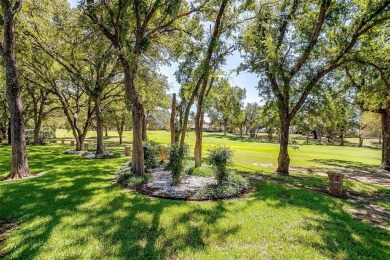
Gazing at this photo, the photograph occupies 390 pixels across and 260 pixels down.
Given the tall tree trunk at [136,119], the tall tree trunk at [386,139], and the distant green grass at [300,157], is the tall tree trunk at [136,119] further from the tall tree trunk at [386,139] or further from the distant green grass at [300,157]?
the tall tree trunk at [386,139]

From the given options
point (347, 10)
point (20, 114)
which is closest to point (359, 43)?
point (347, 10)

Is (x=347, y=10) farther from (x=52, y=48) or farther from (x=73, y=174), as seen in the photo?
(x=52, y=48)

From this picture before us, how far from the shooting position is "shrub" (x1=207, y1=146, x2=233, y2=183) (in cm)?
805

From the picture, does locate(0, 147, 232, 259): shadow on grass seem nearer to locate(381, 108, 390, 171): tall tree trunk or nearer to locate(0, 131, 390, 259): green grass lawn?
locate(0, 131, 390, 259): green grass lawn

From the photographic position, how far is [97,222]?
A: 5.16 m

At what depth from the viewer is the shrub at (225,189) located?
7367mm

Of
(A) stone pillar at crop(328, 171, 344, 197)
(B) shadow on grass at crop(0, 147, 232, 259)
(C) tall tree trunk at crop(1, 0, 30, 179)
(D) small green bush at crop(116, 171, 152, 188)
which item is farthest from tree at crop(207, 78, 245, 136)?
(C) tall tree trunk at crop(1, 0, 30, 179)

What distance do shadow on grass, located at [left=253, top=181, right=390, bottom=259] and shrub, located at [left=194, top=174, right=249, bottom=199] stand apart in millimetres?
769

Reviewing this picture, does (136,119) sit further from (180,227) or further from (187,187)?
(180,227)

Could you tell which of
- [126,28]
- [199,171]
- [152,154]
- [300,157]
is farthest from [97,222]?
[300,157]

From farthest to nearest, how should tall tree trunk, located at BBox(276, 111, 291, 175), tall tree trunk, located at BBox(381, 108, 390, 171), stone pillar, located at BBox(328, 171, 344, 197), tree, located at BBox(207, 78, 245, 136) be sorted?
1. tall tree trunk, located at BBox(381, 108, 390, 171)
2. tree, located at BBox(207, 78, 245, 136)
3. tall tree trunk, located at BBox(276, 111, 291, 175)
4. stone pillar, located at BBox(328, 171, 344, 197)

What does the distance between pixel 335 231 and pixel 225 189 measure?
3.49 m

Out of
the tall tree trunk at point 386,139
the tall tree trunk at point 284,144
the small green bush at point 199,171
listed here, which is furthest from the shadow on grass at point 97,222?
the tall tree trunk at point 386,139

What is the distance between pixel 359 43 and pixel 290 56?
13.5 feet
